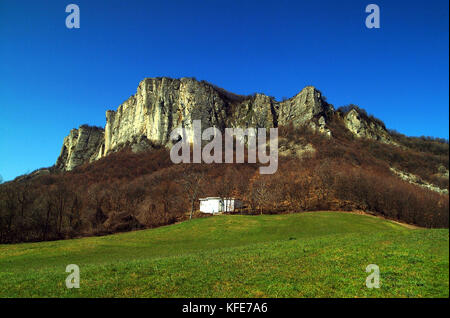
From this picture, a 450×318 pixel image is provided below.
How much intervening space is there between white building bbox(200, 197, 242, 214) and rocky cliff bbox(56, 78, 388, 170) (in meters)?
78.3

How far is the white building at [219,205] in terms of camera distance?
71.4 meters

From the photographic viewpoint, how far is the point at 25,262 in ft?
84.9

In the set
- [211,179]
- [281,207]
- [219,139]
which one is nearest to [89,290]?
[281,207]

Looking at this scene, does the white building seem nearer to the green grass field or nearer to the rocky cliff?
the green grass field

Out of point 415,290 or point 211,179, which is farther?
point 211,179

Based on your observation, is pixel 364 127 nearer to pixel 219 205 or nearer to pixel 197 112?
pixel 197 112

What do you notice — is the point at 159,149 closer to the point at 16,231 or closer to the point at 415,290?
the point at 16,231

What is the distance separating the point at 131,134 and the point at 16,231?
384 feet

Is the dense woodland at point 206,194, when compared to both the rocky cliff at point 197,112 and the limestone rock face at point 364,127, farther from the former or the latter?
the rocky cliff at point 197,112

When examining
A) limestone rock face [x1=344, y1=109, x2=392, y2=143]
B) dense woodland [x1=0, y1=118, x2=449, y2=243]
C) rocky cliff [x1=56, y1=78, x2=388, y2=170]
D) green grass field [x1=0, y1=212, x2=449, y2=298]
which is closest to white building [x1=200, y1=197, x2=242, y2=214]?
dense woodland [x1=0, y1=118, x2=449, y2=243]

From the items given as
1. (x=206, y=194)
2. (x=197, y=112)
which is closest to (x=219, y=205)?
(x=206, y=194)

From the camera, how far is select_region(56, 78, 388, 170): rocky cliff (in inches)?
5876

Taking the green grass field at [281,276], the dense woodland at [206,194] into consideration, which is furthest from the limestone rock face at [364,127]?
the green grass field at [281,276]

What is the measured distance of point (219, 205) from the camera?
236ft
